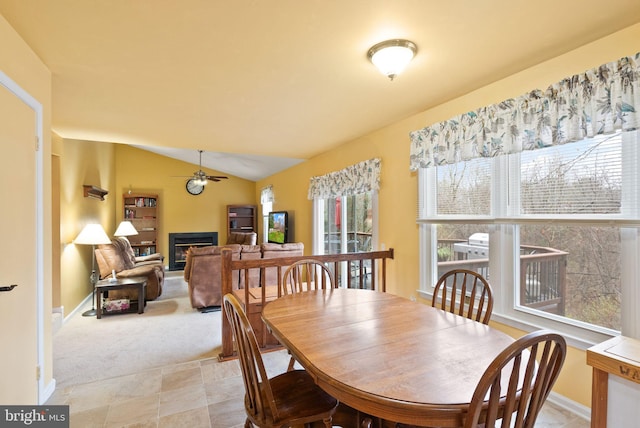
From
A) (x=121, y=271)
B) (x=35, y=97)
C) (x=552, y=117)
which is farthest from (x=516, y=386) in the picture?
(x=121, y=271)

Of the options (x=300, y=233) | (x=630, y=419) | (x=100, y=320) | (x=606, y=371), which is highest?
(x=300, y=233)

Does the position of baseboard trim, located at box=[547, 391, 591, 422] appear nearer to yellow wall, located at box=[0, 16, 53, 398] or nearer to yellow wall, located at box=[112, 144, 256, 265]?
yellow wall, located at box=[0, 16, 53, 398]

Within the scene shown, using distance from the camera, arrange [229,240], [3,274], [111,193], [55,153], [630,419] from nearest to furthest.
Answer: [630,419] < [3,274] < [55,153] < [111,193] < [229,240]

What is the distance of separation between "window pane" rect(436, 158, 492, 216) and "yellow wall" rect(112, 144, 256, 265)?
652 centimetres

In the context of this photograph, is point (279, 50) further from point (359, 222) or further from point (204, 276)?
point (204, 276)

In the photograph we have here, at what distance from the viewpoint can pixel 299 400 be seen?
147cm

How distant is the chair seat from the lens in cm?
136

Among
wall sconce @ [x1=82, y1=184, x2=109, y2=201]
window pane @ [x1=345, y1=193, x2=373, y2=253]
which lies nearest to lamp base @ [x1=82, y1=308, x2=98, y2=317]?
wall sconce @ [x1=82, y1=184, x2=109, y2=201]

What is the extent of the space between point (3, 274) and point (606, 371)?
305cm

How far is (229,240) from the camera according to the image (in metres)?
8.76

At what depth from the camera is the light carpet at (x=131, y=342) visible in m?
2.74

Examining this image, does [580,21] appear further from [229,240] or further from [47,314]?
[229,240]

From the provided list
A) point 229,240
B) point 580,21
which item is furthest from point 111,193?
point 580,21

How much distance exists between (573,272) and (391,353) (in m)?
1.57
